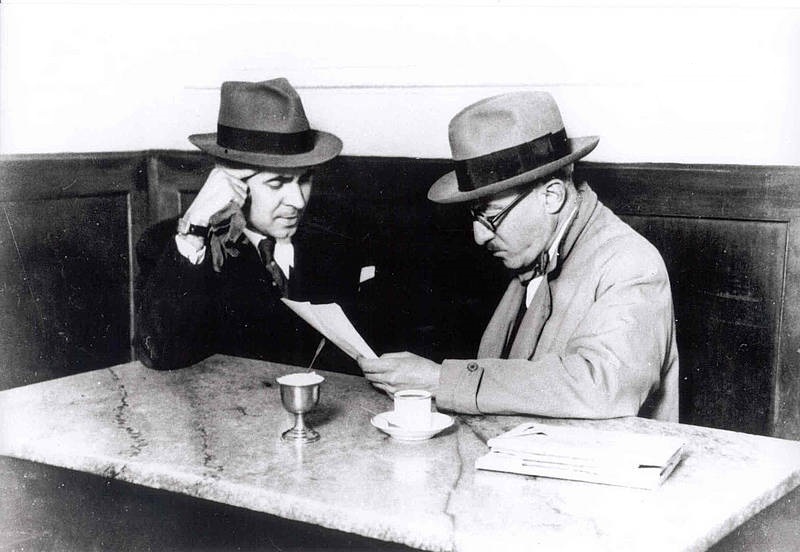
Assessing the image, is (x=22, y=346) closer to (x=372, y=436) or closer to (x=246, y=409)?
(x=246, y=409)

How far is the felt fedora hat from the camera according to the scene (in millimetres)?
3006

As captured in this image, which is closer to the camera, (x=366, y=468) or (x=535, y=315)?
(x=366, y=468)

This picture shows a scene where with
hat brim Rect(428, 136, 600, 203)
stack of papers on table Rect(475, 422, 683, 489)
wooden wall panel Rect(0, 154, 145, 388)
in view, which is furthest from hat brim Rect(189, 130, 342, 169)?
stack of papers on table Rect(475, 422, 683, 489)

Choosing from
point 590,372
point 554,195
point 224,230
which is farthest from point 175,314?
point 590,372

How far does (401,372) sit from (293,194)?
1.06m

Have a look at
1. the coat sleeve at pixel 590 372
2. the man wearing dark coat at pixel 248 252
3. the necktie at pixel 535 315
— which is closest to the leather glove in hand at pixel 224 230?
the man wearing dark coat at pixel 248 252

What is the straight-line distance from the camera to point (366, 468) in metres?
1.76

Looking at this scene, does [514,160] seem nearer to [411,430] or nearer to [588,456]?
[411,430]

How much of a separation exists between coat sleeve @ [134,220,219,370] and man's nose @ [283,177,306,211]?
13.7 inches

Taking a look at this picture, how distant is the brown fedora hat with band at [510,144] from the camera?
2.45 meters

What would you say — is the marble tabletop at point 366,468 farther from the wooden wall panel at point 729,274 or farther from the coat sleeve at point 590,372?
the wooden wall panel at point 729,274

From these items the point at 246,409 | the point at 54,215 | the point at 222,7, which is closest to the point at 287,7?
the point at 222,7

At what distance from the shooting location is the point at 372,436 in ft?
6.49

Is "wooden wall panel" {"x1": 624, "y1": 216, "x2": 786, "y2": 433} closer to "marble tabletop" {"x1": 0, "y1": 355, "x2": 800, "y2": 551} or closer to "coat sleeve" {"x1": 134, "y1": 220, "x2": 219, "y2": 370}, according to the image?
"marble tabletop" {"x1": 0, "y1": 355, "x2": 800, "y2": 551}
